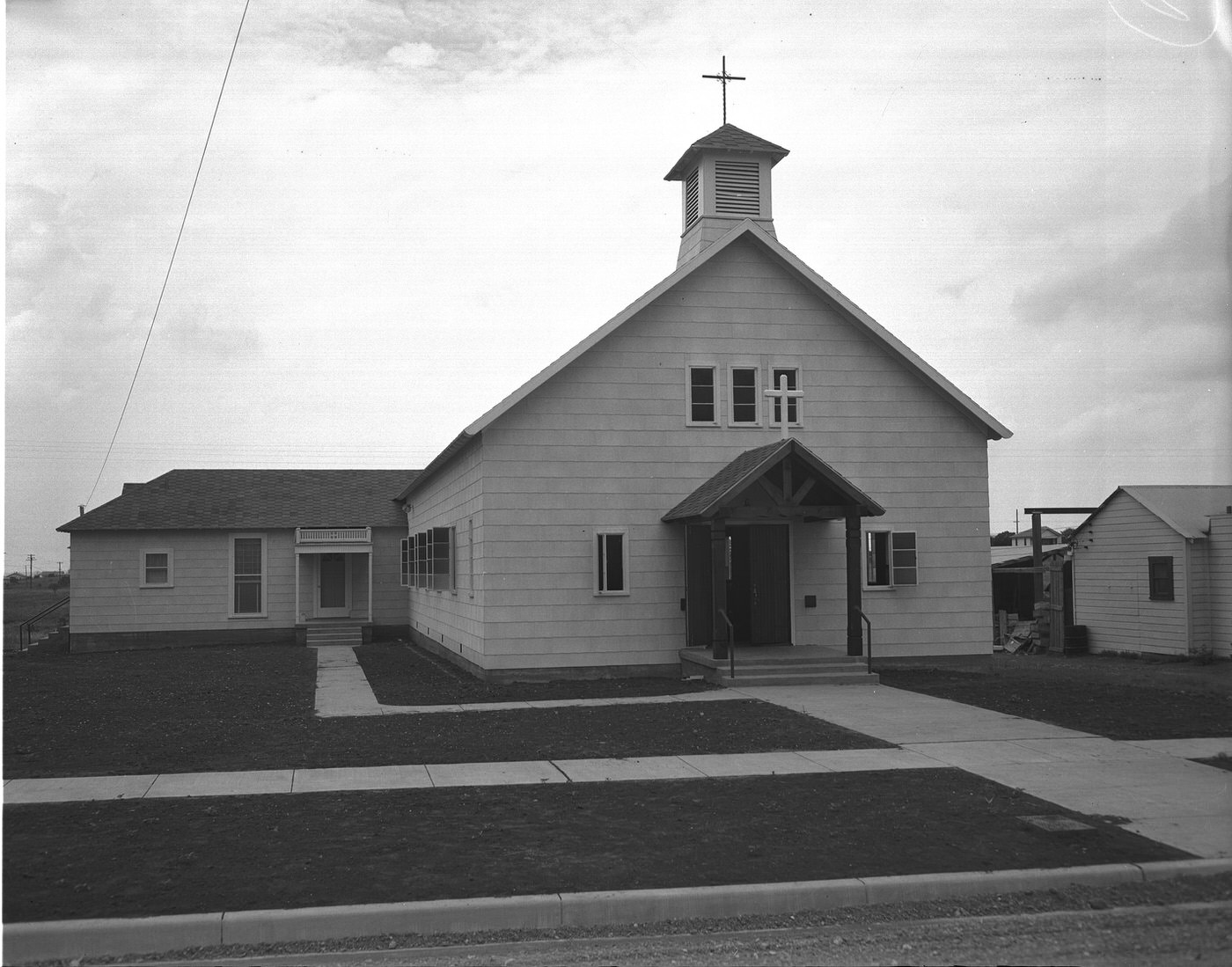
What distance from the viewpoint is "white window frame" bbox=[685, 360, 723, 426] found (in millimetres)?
19109

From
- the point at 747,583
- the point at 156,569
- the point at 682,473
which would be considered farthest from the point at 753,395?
the point at 156,569

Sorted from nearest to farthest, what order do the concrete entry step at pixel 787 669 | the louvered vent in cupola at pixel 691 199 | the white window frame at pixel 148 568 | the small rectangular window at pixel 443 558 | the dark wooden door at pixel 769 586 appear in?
the concrete entry step at pixel 787 669 → the dark wooden door at pixel 769 586 → the louvered vent in cupola at pixel 691 199 → the small rectangular window at pixel 443 558 → the white window frame at pixel 148 568

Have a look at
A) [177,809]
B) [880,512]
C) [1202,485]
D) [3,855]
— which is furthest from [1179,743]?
[1202,485]

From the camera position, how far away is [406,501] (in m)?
31.7

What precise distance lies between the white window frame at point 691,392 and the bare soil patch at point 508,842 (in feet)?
32.4

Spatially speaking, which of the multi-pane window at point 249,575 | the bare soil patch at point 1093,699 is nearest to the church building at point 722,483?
the bare soil patch at point 1093,699

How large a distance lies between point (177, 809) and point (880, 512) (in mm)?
11447

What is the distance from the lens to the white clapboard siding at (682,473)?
18.3m

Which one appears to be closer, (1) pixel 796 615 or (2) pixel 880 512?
(2) pixel 880 512

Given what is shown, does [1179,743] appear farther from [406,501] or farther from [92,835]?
[406,501]

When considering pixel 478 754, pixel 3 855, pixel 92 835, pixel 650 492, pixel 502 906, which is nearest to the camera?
pixel 502 906

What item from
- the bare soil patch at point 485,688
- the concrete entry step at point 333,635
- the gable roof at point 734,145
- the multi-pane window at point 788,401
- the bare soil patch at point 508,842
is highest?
the gable roof at point 734,145

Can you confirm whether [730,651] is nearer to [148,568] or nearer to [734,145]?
[734,145]

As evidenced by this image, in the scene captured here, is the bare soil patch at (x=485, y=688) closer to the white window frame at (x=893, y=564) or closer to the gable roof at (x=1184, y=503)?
the white window frame at (x=893, y=564)
